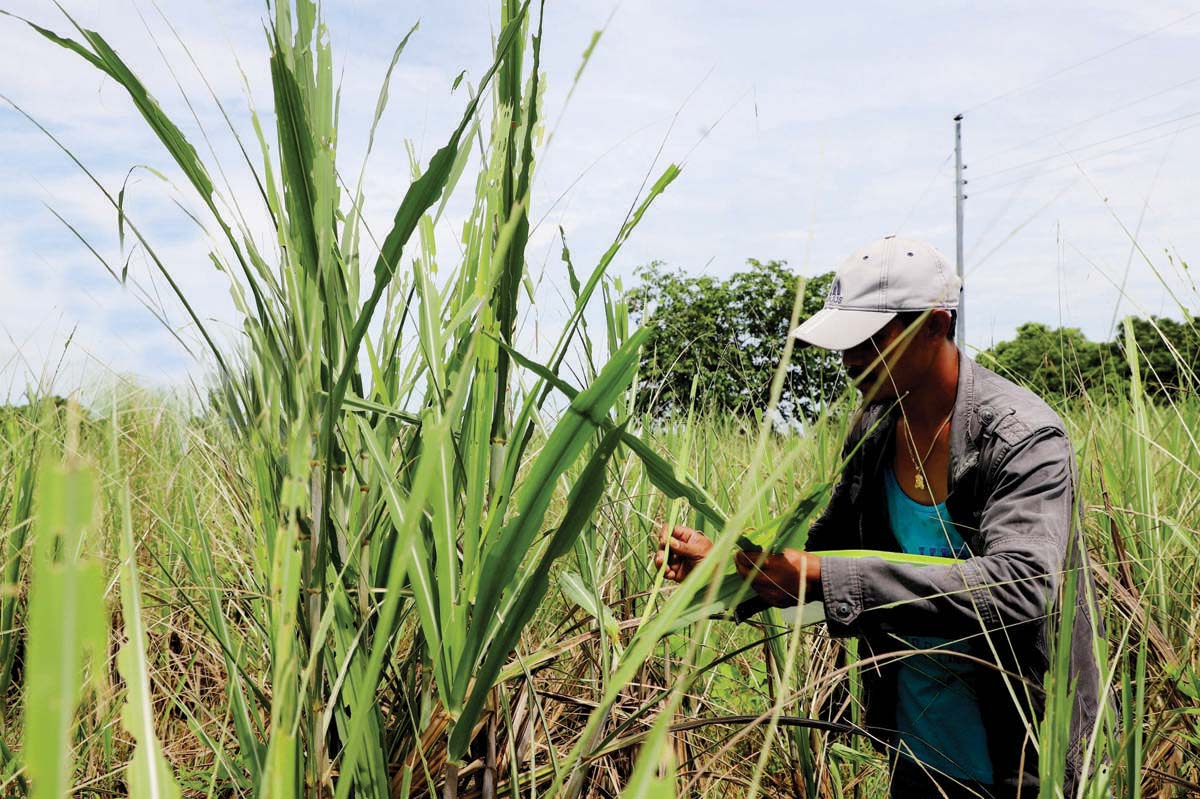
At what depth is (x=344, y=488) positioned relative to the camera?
886mm

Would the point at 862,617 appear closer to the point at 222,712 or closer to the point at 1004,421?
the point at 1004,421

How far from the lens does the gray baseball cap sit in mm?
1524

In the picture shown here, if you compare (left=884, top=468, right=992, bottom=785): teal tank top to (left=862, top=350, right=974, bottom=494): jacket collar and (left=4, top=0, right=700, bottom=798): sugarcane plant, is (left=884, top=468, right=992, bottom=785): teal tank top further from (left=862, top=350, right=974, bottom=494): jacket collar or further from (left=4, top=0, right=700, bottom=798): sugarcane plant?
(left=4, top=0, right=700, bottom=798): sugarcane plant

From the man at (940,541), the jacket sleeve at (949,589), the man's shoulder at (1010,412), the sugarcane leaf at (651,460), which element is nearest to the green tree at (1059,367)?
the man's shoulder at (1010,412)

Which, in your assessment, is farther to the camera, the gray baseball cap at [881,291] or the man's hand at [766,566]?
the gray baseball cap at [881,291]

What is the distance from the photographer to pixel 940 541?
1.66 meters

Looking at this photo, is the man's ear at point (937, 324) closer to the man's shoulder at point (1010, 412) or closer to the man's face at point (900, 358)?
the man's face at point (900, 358)

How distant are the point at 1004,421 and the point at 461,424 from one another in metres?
1.03

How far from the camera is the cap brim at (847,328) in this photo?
59.7 inches

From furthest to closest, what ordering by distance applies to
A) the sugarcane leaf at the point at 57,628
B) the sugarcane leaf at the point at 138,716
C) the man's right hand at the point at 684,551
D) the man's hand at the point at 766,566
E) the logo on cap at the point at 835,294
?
1. the logo on cap at the point at 835,294
2. the man's right hand at the point at 684,551
3. the man's hand at the point at 766,566
4. the sugarcane leaf at the point at 138,716
5. the sugarcane leaf at the point at 57,628

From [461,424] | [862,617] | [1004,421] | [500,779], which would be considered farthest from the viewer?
[1004,421]

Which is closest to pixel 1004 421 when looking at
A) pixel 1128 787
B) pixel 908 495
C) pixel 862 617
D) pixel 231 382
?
pixel 908 495

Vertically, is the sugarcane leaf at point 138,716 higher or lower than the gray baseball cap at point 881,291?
lower

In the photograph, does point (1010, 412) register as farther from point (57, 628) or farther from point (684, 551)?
point (57, 628)
